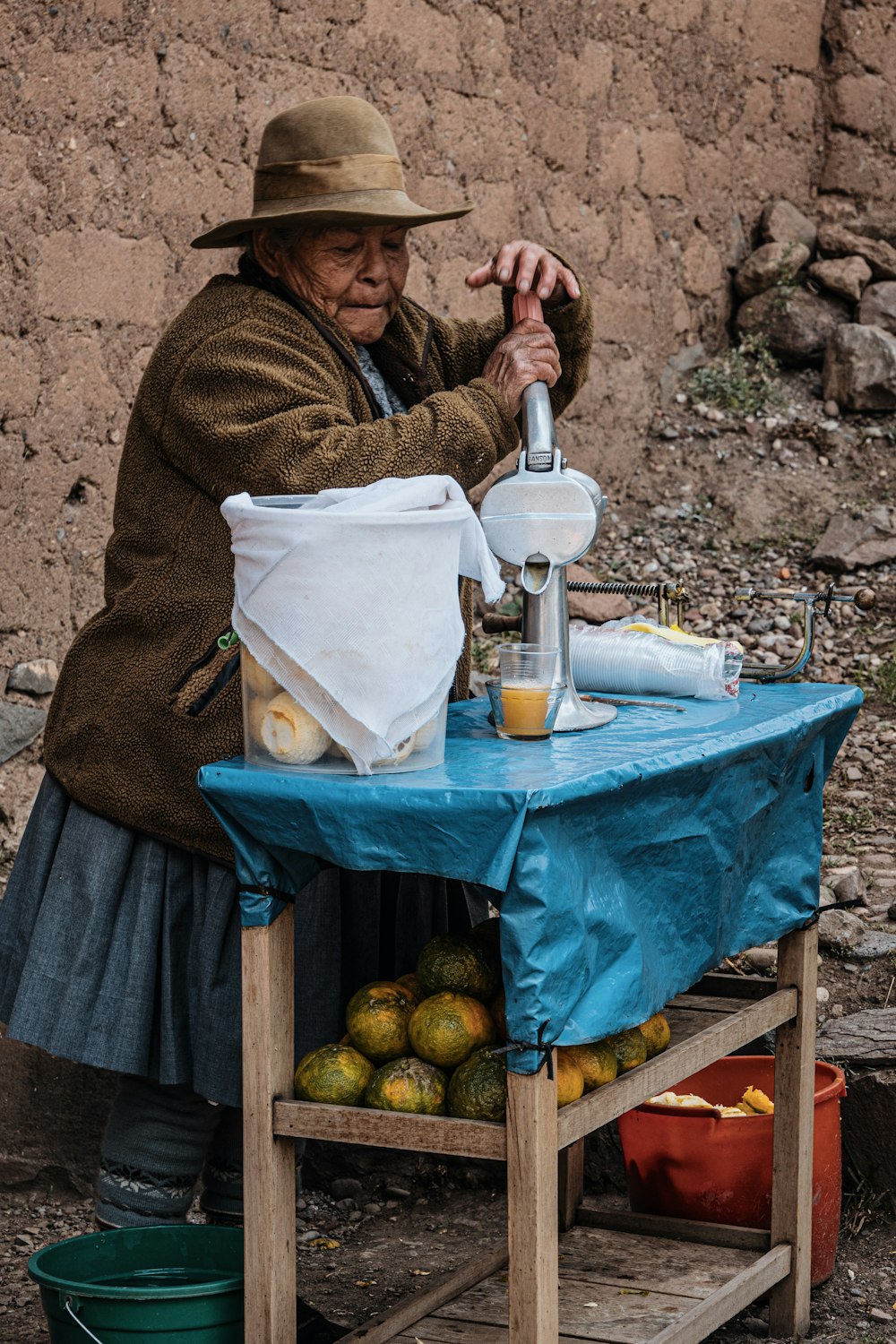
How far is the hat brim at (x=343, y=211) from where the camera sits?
2350mm

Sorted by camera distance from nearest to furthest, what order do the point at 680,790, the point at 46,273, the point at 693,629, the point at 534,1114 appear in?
the point at 534,1114, the point at 680,790, the point at 46,273, the point at 693,629

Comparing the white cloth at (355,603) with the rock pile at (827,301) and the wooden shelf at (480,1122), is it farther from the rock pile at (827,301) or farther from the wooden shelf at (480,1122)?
the rock pile at (827,301)

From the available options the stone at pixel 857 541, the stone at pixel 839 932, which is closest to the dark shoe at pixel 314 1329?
the stone at pixel 839 932

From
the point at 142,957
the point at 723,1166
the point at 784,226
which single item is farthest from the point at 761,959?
the point at 784,226

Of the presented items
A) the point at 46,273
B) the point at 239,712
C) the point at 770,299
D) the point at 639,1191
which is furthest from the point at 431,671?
the point at 770,299

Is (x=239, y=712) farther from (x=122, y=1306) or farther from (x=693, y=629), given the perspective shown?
(x=693, y=629)

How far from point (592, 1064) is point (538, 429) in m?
0.93

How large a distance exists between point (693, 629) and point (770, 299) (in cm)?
199

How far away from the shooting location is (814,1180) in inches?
112

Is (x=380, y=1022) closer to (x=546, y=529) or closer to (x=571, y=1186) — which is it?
(x=546, y=529)

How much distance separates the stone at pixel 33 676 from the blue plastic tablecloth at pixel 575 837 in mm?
1855

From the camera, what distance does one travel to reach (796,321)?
6641mm

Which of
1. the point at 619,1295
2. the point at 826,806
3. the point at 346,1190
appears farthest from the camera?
the point at 826,806

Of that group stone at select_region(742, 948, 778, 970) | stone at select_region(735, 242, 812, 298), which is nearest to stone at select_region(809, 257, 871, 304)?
stone at select_region(735, 242, 812, 298)
